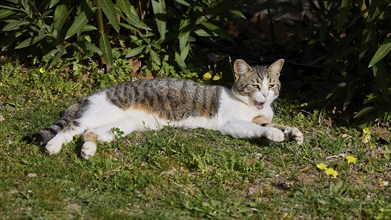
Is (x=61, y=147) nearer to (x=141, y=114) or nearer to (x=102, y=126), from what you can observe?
(x=102, y=126)

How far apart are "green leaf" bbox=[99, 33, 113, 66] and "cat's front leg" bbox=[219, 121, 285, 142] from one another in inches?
59.8

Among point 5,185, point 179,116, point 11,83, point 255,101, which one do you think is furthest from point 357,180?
point 11,83

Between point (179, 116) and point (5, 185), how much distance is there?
6.68 feet

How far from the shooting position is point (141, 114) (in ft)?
21.6

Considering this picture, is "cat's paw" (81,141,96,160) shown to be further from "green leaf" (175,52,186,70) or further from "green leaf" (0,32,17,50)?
"green leaf" (0,32,17,50)

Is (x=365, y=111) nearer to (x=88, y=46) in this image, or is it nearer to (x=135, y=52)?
(x=135, y=52)

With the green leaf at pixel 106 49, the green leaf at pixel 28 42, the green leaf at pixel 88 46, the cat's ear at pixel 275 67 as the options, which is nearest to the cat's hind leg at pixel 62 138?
the green leaf at pixel 106 49

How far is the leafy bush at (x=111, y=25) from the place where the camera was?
7094 millimetres

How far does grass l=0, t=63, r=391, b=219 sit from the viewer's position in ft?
16.3

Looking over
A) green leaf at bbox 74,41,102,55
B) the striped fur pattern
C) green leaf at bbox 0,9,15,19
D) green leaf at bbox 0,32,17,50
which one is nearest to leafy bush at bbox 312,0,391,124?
the striped fur pattern

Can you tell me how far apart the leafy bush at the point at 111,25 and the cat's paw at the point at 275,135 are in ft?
6.08

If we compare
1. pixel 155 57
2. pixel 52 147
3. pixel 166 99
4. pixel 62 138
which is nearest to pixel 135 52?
pixel 155 57

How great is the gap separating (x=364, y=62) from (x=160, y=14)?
7.57ft

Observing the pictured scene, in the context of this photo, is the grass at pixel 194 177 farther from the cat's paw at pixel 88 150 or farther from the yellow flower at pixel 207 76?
the yellow flower at pixel 207 76
